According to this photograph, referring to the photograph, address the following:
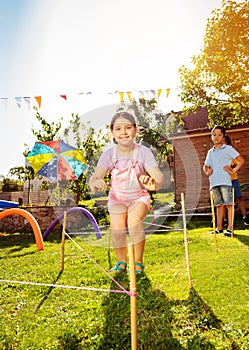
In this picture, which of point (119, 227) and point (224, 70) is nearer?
point (119, 227)

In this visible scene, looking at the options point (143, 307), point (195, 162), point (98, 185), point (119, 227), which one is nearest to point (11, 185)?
point (195, 162)

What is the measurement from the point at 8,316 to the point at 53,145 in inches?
276

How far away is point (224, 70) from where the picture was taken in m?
10.3

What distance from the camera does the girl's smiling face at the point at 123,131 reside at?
287 centimetres

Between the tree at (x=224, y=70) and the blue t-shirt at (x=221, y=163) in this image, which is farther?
the tree at (x=224, y=70)

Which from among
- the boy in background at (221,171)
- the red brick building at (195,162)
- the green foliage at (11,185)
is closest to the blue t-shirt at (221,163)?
the boy in background at (221,171)

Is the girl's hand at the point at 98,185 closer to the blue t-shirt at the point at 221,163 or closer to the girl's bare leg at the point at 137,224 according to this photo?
the girl's bare leg at the point at 137,224

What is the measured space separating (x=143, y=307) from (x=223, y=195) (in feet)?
10.5

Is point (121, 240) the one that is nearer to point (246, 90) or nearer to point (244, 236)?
point (244, 236)

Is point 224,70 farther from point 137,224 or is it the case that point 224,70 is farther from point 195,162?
point 137,224

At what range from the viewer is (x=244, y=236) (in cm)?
522

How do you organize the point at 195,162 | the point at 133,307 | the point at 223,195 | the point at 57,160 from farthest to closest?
the point at 195,162, the point at 57,160, the point at 223,195, the point at 133,307

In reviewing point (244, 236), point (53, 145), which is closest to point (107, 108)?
point (244, 236)

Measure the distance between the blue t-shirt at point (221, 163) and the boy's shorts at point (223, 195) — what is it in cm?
7
